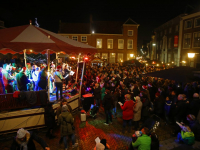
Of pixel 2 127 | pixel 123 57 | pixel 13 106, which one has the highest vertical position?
pixel 123 57

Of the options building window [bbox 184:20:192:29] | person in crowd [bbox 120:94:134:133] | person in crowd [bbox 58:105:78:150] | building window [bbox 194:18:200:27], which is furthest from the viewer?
building window [bbox 184:20:192:29]

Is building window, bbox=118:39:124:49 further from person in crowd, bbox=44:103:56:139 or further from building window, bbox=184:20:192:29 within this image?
person in crowd, bbox=44:103:56:139

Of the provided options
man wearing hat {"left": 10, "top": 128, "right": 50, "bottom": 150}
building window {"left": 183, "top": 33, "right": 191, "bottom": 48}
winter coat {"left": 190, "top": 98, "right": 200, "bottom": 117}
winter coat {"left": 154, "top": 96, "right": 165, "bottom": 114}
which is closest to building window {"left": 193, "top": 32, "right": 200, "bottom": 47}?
building window {"left": 183, "top": 33, "right": 191, "bottom": 48}

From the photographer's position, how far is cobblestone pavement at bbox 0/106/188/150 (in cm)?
525

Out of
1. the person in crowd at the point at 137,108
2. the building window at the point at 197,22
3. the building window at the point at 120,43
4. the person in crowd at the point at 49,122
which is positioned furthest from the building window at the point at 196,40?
the person in crowd at the point at 49,122

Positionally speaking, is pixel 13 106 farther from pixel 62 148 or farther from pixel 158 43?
pixel 158 43

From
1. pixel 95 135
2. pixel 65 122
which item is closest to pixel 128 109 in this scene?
pixel 95 135

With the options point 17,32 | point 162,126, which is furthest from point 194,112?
point 17,32

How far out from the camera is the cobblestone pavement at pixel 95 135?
5.25 metres

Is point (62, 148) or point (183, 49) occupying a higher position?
point (183, 49)

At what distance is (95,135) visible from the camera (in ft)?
19.5

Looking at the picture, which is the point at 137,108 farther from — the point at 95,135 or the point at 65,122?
the point at 65,122

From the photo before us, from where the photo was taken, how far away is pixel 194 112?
6254mm

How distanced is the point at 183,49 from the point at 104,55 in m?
16.6
